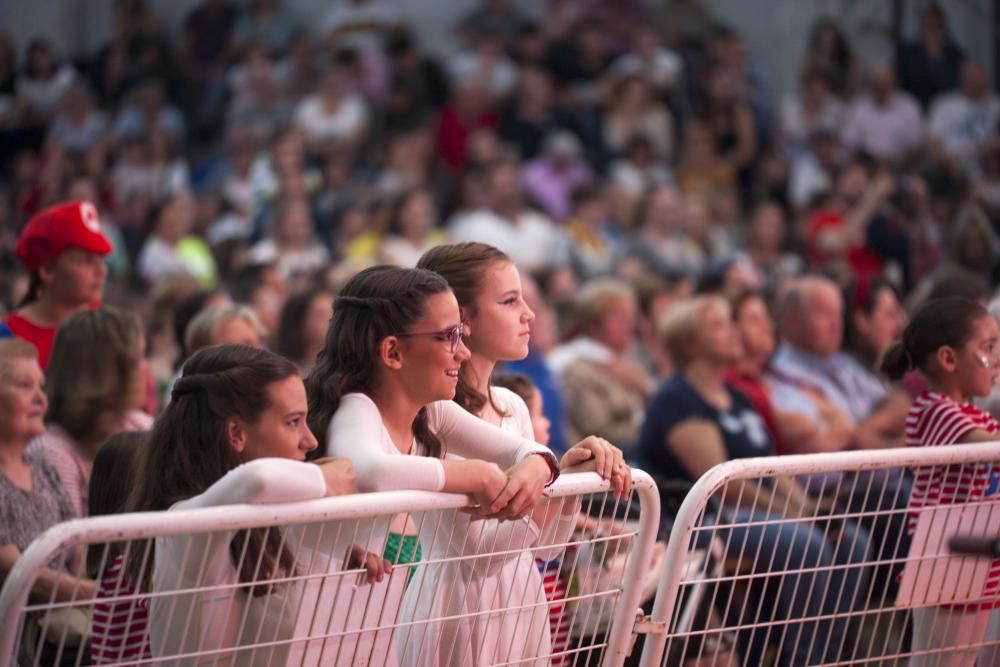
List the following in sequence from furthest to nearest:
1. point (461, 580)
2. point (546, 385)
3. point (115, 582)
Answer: point (546, 385), point (461, 580), point (115, 582)

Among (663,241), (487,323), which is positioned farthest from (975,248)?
(487,323)

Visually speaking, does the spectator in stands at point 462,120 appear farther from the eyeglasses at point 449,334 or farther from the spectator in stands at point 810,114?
the eyeglasses at point 449,334

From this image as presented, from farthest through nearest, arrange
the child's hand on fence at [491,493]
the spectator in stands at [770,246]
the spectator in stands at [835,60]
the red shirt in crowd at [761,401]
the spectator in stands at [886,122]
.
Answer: the spectator in stands at [835,60]
the spectator in stands at [886,122]
the spectator in stands at [770,246]
the red shirt in crowd at [761,401]
the child's hand on fence at [491,493]

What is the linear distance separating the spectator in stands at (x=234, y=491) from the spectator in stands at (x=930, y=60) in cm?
1019

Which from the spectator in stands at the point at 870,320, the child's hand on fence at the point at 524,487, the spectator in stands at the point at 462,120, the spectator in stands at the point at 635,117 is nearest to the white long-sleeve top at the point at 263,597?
the child's hand on fence at the point at 524,487

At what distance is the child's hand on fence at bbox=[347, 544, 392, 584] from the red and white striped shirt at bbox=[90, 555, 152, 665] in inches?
16.4

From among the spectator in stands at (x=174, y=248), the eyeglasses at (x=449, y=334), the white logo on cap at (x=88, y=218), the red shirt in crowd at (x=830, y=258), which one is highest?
the eyeglasses at (x=449, y=334)

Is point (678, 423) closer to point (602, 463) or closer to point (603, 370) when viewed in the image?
point (603, 370)

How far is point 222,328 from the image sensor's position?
513 cm

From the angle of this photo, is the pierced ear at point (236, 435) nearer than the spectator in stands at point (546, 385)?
Yes

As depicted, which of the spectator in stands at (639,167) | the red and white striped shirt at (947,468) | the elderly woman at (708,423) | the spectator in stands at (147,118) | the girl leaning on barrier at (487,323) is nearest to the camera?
the girl leaning on barrier at (487,323)

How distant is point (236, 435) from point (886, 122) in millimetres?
9996

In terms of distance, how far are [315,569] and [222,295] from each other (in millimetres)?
3464

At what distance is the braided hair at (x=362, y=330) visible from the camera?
3.27 m
